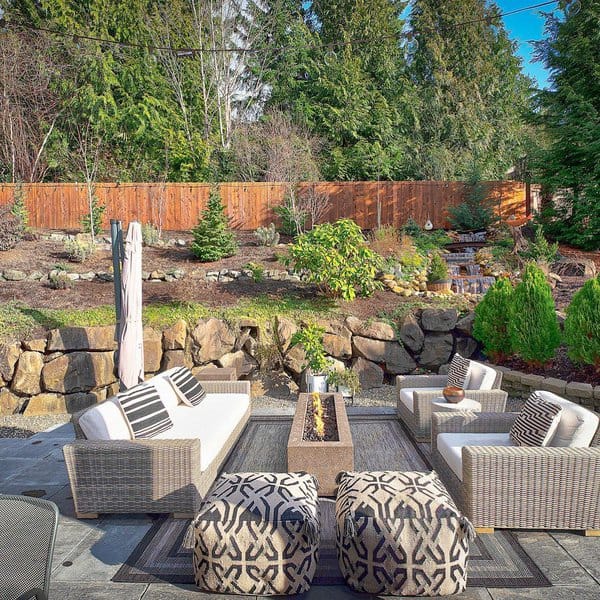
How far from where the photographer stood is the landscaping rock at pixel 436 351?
24.1 ft

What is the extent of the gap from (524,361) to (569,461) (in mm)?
3731

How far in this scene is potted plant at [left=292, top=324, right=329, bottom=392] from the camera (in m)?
6.52

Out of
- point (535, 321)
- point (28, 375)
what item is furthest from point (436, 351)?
point (28, 375)

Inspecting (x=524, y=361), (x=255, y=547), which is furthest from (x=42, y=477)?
(x=524, y=361)

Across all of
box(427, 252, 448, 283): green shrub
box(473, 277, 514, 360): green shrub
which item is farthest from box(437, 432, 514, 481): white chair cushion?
box(427, 252, 448, 283): green shrub

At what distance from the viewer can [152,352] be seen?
6.79 metres

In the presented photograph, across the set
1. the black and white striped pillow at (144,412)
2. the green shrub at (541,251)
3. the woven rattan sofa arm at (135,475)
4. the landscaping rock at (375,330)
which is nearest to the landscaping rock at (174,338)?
the landscaping rock at (375,330)

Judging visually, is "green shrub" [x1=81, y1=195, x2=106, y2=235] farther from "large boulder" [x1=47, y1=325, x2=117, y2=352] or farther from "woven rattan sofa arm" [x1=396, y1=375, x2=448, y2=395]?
"woven rattan sofa arm" [x1=396, y1=375, x2=448, y2=395]

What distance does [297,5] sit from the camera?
21688mm

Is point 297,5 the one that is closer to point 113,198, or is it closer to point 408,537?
point 113,198

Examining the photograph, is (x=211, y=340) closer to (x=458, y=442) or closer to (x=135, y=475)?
(x=135, y=475)

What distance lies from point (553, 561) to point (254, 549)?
165 centimetres

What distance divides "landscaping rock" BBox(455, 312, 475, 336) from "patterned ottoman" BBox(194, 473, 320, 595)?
539 cm

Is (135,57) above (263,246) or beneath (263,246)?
above
